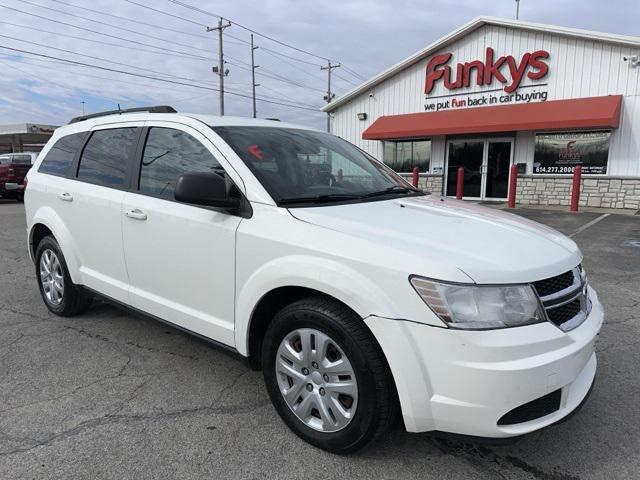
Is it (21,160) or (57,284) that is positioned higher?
(21,160)

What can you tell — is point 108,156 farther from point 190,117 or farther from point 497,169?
point 497,169

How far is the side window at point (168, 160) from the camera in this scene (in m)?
3.18

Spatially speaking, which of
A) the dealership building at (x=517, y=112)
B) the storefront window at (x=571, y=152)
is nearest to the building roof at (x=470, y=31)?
the dealership building at (x=517, y=112)

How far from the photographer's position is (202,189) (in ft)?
8.80

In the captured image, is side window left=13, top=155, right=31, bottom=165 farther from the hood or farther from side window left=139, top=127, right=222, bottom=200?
the hood

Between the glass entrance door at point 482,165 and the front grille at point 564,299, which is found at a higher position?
the glass entrance door at point 482,165

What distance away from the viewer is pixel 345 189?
3246mm

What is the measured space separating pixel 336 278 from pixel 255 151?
1.18 m

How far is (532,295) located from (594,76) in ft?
47.8

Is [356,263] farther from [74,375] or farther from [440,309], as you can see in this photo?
[74,375]

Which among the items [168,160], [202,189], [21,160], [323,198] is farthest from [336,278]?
[21,160]

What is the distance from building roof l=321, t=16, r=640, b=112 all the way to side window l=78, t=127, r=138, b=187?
1416cm

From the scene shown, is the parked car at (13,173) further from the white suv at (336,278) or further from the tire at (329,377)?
the tire at (329,377)

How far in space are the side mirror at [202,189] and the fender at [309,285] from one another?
46 centimetres
